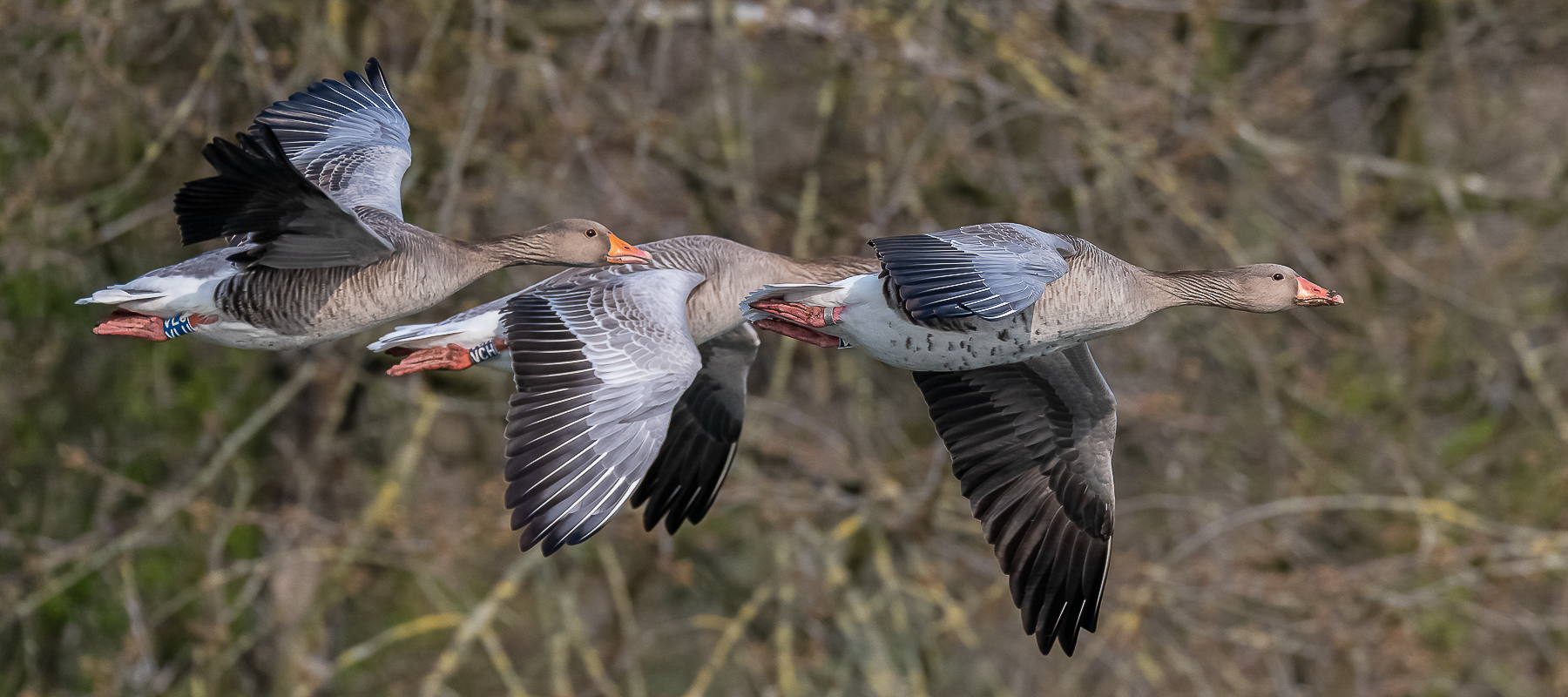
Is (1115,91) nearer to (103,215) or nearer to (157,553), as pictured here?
(103,215)

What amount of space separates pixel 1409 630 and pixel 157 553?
8962mm

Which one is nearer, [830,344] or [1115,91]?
[830,344]

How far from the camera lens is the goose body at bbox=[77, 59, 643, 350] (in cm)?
642

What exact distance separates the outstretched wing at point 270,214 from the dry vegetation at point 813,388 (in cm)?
356

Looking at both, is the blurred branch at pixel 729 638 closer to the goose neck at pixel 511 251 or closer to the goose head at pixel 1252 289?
the goose neck at pixel 511 251

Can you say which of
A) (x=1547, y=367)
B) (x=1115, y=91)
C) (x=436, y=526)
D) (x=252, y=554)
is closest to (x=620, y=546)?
(x=436, y=526)

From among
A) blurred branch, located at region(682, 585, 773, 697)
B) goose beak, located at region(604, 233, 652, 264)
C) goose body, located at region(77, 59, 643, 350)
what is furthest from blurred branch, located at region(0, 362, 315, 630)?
goose beak, located at region(604, 233, 652, 264)

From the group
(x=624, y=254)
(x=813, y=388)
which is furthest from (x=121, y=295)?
(x=813, y=388)

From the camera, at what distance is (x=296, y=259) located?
22.6 ft

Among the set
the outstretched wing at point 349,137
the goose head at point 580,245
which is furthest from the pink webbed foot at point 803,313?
the outstretched wing at point 349,137

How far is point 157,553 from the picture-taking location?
11.8 meters

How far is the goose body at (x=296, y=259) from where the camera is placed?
642 cm

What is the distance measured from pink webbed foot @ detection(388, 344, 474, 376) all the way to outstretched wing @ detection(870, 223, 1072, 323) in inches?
83.8

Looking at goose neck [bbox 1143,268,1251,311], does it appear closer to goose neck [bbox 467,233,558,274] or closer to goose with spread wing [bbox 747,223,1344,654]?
goose with spread wing [bbox 747,223,1344,654]
